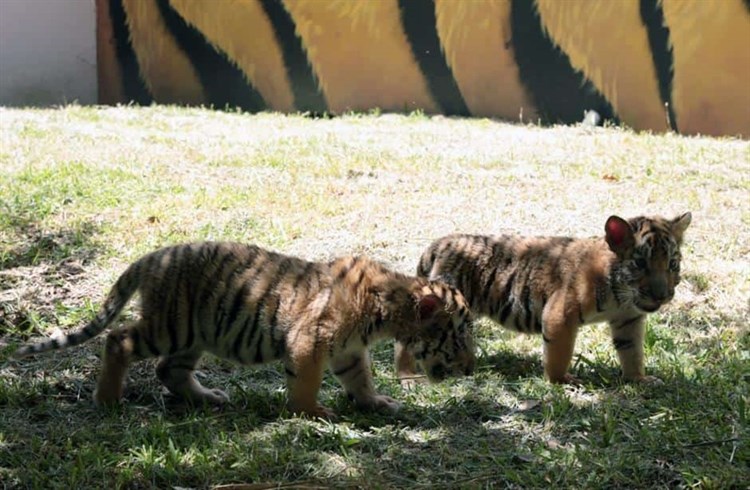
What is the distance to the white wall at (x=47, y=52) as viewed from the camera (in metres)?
13.7

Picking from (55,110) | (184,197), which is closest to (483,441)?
(184,197)

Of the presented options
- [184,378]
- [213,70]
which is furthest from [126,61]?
[184,378]

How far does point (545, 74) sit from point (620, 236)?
6.92 m

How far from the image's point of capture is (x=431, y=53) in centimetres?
1305

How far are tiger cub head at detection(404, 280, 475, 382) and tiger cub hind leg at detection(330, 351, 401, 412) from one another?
0.25 metres

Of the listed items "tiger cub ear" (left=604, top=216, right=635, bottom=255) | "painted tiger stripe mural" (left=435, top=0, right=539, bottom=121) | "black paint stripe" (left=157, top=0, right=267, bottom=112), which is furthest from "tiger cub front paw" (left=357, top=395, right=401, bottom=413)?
"black paint stripe" (left=157, top=0, right=267, bottom=112)

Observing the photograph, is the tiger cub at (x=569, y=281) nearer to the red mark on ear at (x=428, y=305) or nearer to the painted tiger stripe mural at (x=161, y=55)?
the red mark on ear at (x=428, y=305)

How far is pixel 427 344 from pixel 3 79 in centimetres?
993

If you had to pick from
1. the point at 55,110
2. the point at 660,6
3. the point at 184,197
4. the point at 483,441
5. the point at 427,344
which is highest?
the point at 660,6

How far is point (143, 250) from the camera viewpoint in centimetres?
786

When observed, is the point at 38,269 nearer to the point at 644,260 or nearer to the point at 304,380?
the point at 304,380

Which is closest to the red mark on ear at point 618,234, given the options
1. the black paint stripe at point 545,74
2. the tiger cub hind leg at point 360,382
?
the tiger cub hind leg at point 360,382

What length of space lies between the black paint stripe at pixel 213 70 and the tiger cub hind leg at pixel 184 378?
8.45m

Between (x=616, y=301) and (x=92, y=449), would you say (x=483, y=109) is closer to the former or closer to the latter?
(x=616, y=301)
